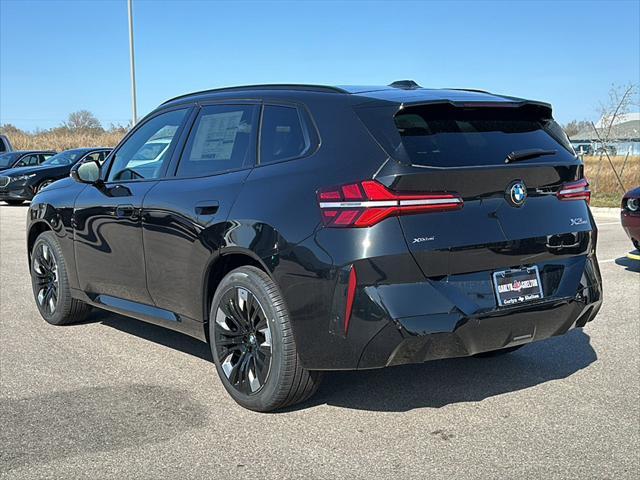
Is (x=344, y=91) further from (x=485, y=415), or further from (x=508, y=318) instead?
(x=485, y=415)

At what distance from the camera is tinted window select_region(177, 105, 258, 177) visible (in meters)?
4.49

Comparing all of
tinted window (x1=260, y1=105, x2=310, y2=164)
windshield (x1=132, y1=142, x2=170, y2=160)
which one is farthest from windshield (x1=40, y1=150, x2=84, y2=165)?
tinted window (x1=260, y1=105, x2=310, y2=164)

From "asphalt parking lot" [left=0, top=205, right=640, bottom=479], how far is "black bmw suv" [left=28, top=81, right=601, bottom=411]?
34 cm

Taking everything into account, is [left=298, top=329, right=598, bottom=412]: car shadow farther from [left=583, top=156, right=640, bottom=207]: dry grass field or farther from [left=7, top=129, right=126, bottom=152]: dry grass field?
[left=7, top=129, right=126, bottom=152]: dry grass field

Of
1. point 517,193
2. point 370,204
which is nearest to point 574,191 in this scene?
point 517,193

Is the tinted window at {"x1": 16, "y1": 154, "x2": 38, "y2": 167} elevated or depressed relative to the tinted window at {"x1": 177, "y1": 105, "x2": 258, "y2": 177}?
depressed

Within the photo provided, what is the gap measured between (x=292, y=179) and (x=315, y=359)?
0.97 meters

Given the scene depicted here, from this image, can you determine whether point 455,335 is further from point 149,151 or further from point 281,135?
point 149,151

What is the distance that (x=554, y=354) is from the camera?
5.35m

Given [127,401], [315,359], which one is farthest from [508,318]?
[127,401]

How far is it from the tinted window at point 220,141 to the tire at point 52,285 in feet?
6.21

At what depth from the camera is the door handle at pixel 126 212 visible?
16.7 ft

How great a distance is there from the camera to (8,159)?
24.2m

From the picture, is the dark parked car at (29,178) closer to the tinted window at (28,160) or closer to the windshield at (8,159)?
the tinted window at (28,160)
